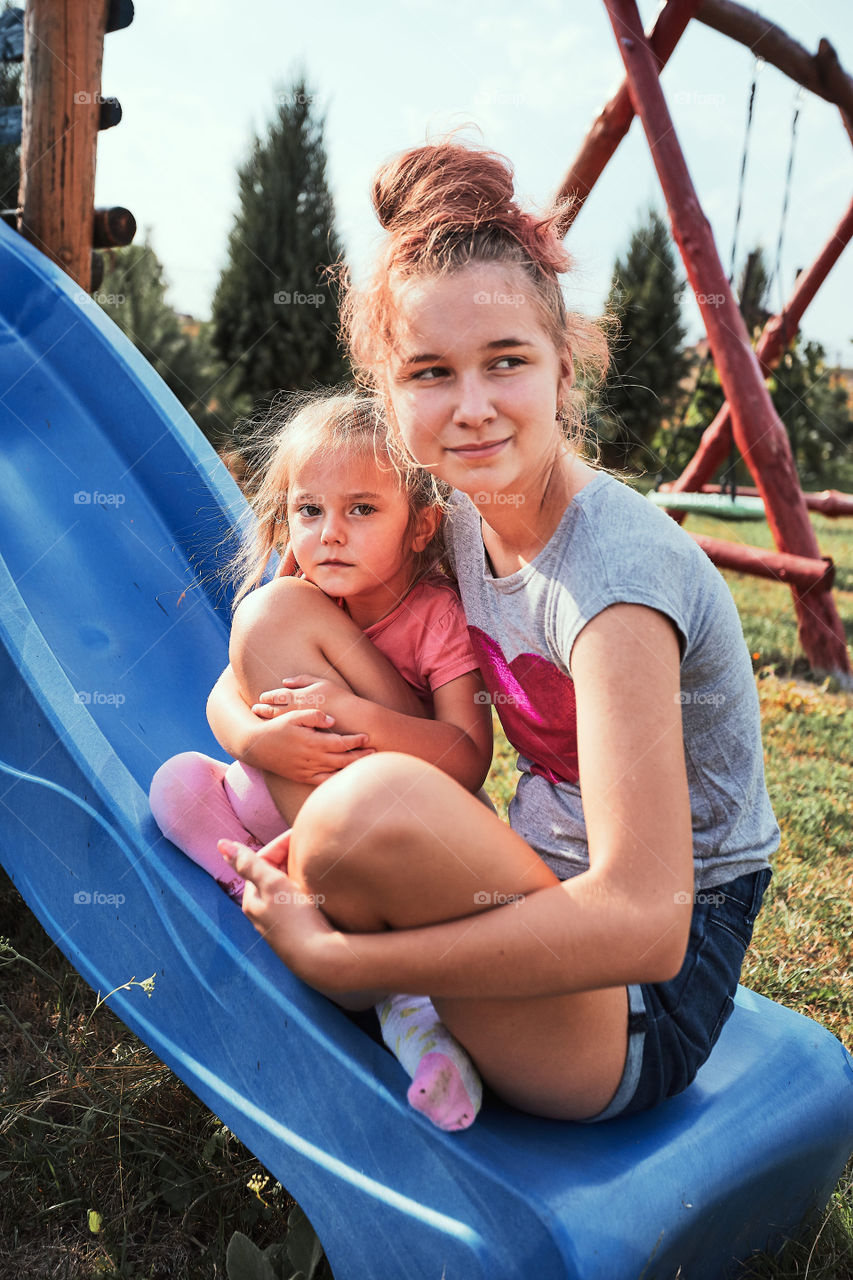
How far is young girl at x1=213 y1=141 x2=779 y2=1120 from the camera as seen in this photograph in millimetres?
951

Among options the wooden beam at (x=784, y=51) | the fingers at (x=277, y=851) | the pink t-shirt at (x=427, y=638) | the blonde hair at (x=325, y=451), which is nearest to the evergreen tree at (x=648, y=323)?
the wooden beam at (x=784, y=51)

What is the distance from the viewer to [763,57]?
3.90m

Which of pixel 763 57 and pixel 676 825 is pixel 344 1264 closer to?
pixel 676 825

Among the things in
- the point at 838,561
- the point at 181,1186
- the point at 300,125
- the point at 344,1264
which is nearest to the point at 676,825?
the point at 344,1264

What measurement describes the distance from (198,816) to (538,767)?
44 cm

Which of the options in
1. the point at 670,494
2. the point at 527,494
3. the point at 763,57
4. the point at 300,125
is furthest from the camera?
the point at 300,125

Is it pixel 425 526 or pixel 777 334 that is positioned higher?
pixel 777 334

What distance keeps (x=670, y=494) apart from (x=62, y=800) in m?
3.59

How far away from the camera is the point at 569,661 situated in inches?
43.2

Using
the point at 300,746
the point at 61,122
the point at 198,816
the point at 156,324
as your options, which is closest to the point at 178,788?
the point at 198,816

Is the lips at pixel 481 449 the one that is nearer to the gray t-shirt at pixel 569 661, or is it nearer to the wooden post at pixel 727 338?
the gray t-shirt at pixel 569 661

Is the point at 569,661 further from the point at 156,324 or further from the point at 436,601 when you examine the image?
the point at 156,324

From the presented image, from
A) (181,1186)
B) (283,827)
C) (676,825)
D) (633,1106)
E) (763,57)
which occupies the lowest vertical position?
(181,1186)

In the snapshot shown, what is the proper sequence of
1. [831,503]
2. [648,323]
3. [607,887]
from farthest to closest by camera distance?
[648,323], [831,503], [607,887]
